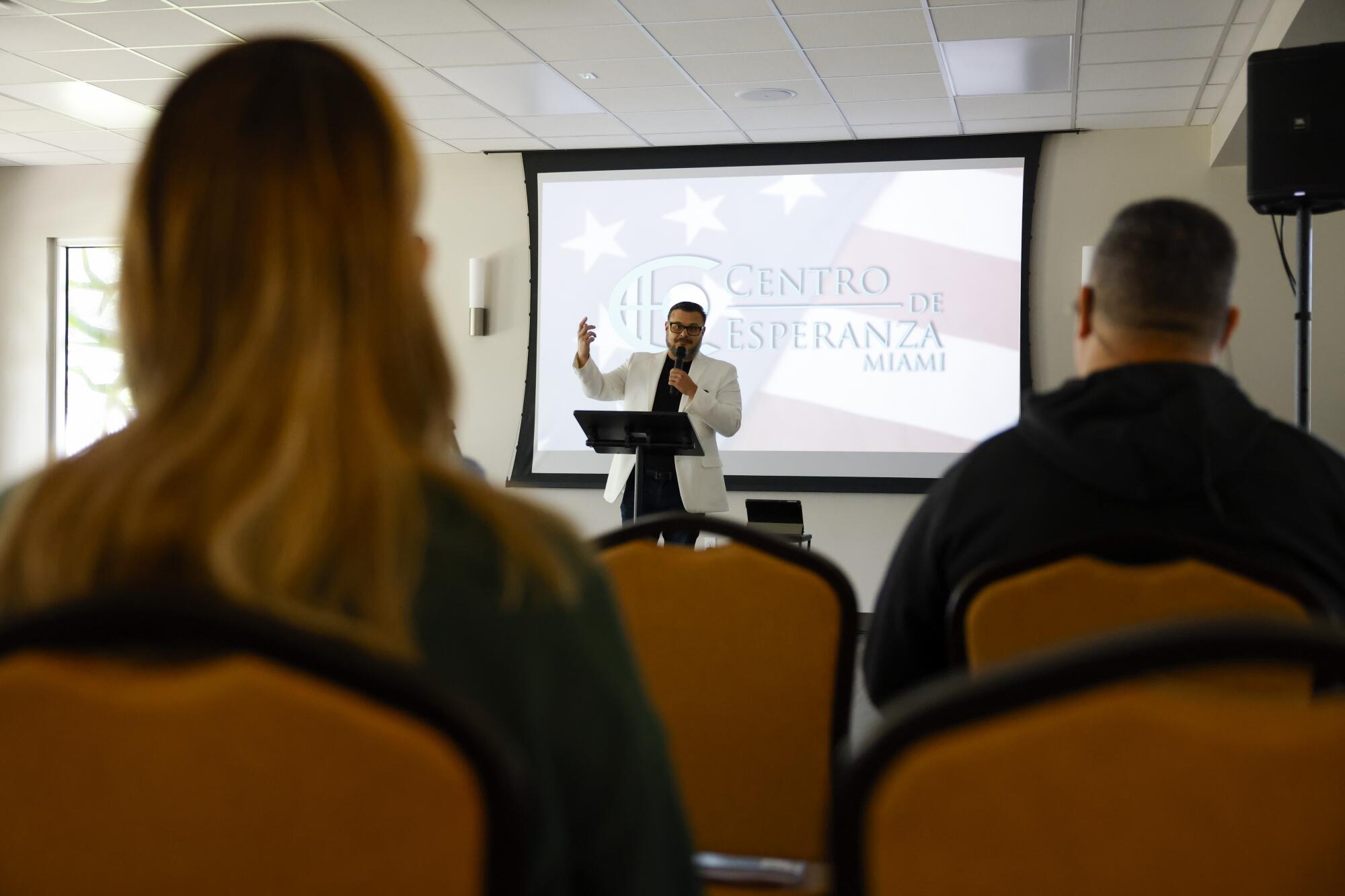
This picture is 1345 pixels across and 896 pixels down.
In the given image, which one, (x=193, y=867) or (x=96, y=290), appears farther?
(x=96, y=290)

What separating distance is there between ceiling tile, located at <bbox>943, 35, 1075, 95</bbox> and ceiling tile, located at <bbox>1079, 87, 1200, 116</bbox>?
0.27 meters

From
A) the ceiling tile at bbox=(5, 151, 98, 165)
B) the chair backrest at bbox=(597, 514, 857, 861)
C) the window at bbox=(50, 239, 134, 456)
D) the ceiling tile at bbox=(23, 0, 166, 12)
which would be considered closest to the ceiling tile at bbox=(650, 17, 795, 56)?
the ceiling tile at bbox=(23, 0, 166, 12)

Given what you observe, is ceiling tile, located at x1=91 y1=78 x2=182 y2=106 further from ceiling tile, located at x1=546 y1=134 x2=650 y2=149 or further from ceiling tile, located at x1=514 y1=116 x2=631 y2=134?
ceiling tile, located at x1=546 y1=134 x2=650 y2=149

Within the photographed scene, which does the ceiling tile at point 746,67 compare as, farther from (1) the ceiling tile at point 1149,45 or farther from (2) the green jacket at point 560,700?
(2) the green jacket at point 560,700

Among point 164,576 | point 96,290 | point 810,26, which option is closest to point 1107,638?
point 164,576

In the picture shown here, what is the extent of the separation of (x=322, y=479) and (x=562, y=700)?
192mm

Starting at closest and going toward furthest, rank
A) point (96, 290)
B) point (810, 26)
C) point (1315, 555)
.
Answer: point (1315, 555) → point (810, 26) → point (96, 290)

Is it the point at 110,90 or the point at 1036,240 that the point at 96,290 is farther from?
the point at 1036,240

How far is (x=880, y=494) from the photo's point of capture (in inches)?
261

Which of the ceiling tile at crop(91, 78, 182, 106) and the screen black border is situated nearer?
the ceiling tile at crop(91, 78, 182, 106)

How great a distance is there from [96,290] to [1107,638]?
332 inches

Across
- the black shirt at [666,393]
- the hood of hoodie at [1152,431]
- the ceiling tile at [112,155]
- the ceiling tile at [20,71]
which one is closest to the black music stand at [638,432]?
the black shirt at [666,393]

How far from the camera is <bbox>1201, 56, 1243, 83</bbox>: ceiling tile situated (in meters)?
5.06

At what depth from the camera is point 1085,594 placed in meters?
1.16
